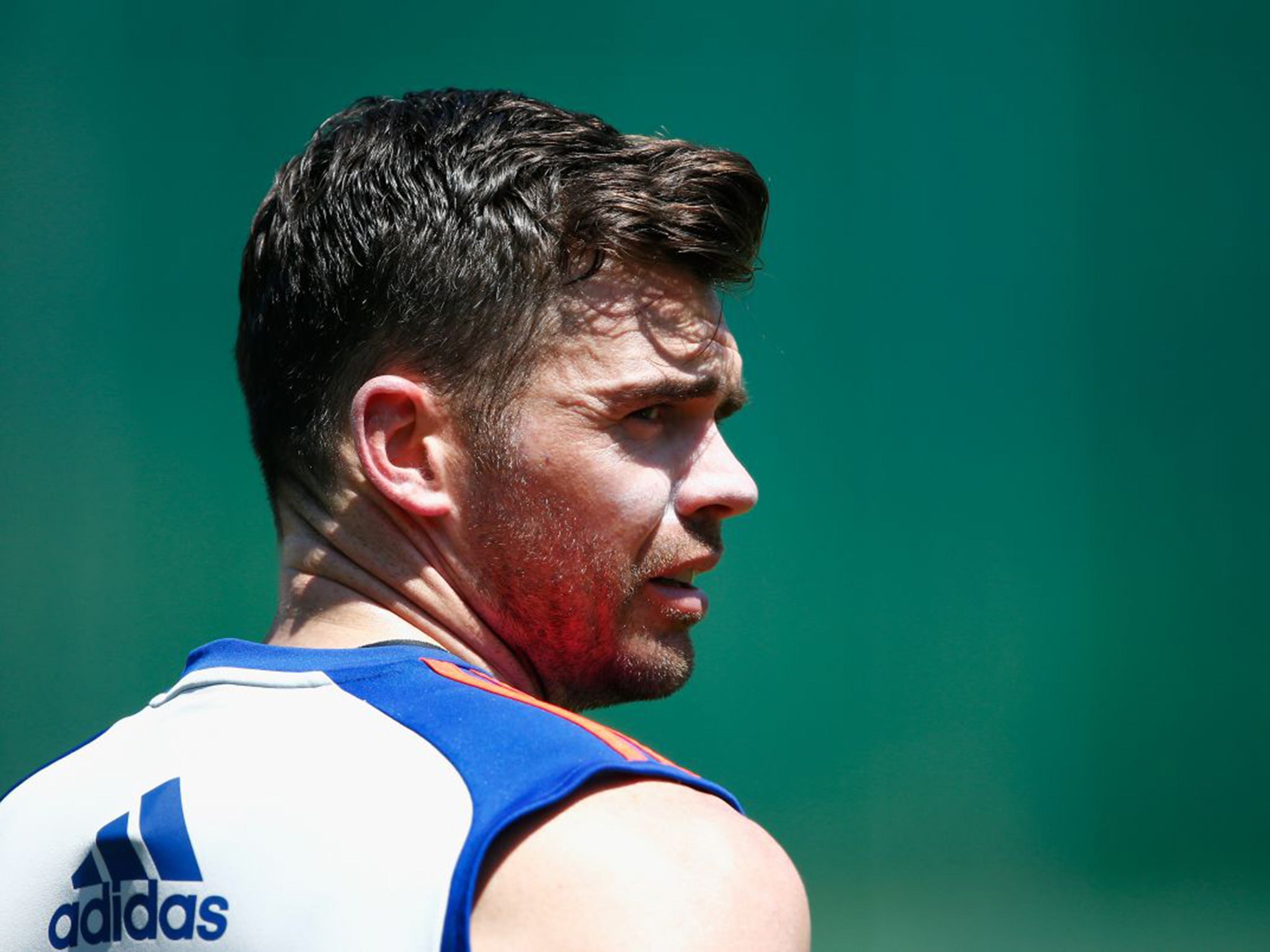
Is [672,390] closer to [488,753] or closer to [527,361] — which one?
[527,361]

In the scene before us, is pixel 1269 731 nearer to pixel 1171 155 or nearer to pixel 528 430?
pixel 1171 155

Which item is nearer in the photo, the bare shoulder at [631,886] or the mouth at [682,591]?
the bare shoulder at [631,886]

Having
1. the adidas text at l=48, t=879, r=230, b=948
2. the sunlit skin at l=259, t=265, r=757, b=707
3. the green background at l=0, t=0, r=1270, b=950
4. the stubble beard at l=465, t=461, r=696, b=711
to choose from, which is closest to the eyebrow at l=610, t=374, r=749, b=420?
the sunlit skin at l=259, t=265, r=757, b=707

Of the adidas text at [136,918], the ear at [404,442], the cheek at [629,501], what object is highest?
the ear at [404,442]

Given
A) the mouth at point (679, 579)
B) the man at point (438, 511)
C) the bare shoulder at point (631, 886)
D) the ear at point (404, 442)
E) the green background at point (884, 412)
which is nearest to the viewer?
the bare shoulder at point (631, 886)

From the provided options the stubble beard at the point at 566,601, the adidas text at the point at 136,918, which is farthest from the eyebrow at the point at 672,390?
the adidas text at the point at 136,918

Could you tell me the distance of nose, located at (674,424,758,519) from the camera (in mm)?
1402

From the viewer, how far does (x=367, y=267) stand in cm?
137

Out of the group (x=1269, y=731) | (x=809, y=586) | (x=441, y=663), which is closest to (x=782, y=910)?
(x=441, y=663)

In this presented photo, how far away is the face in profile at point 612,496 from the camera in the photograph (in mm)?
1347

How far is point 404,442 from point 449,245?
19 centimetres

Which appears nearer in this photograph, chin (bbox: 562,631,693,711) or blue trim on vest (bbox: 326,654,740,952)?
blue trim on vest (bbox: 326,654,740,952)

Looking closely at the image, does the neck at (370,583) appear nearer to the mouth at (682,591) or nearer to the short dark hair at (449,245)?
the short dark hair at (449,245)

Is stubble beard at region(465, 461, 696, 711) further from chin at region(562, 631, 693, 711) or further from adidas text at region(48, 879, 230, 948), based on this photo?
adidas text at region(48, 879, 230, 948)
